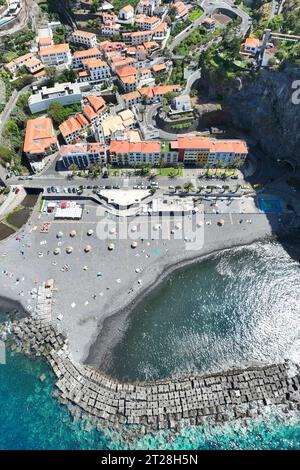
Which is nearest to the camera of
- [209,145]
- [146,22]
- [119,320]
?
[119,320]

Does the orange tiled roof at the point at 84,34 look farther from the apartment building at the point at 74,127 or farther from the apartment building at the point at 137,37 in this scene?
the apartment building at the point at 74,127

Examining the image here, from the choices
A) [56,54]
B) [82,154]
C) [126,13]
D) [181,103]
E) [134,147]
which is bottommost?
[82,154]

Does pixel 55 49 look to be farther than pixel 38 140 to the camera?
Yes

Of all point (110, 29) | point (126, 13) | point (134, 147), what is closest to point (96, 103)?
point (134, 147)

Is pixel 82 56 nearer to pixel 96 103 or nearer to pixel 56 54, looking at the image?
pixel 56 54

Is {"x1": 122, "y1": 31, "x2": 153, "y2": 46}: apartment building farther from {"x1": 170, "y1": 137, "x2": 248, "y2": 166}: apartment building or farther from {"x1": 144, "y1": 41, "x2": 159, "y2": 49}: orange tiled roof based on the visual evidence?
{"x1": 170, "y1": 137, "x2": 248, "y2": 166}: apartment building

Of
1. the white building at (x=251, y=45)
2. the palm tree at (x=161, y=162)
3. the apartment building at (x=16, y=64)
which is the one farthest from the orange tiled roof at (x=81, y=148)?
the white building at (x=251, y=45)

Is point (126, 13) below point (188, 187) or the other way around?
the other way around
